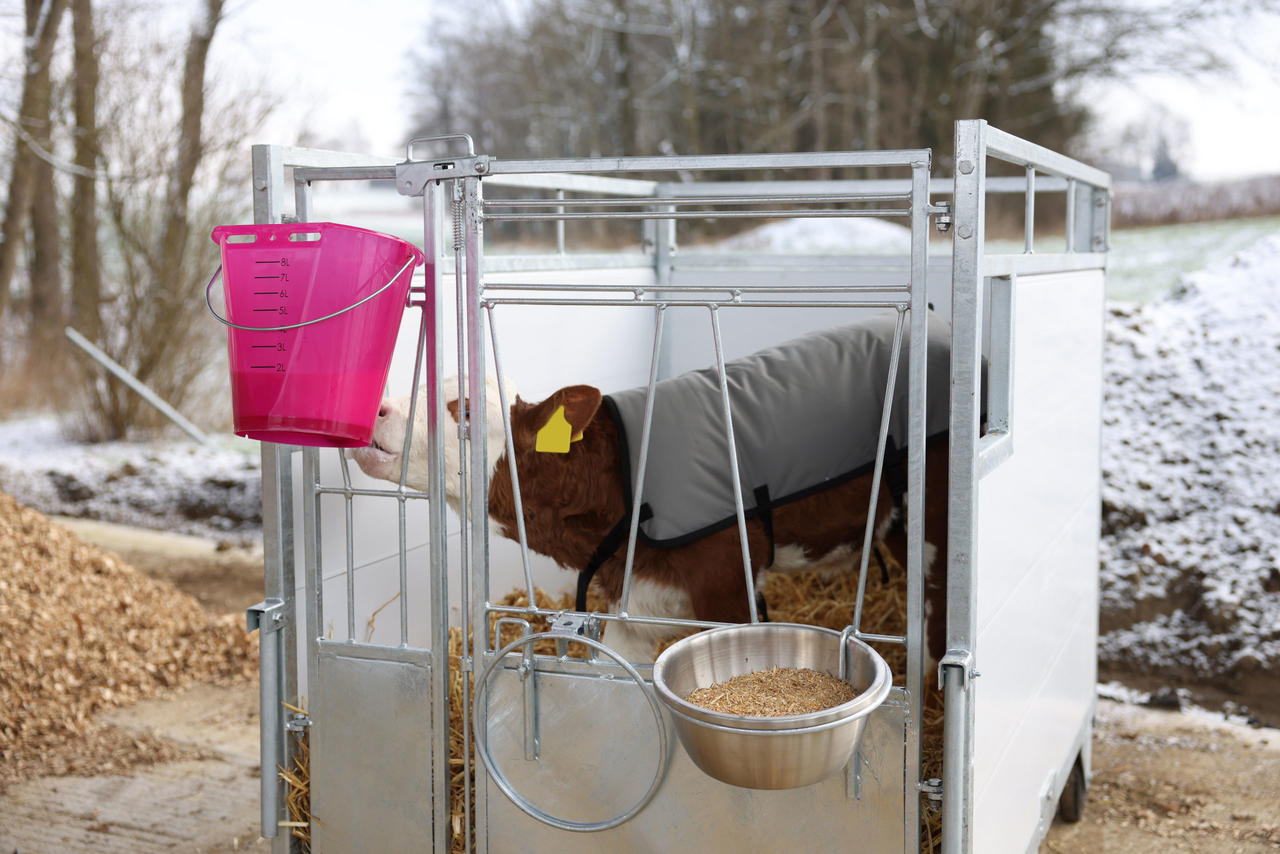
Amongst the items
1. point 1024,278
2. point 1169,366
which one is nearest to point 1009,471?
point 1024,278


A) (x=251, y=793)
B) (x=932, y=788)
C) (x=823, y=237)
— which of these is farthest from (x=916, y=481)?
(x=823, y=237)

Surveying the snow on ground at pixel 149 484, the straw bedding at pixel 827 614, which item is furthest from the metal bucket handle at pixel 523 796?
the snow on ground at pixel 149 484

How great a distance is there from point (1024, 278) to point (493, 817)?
1.51m

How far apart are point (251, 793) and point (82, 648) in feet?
4.29

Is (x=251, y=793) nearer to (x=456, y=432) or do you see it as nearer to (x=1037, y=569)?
(x=456, y=432)

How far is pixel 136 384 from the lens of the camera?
812cm

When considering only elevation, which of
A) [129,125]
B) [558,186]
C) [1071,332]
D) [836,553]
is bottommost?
[836,553]

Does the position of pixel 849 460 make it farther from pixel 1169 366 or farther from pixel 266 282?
pixel 1169 366

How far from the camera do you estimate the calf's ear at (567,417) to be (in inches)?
98.3

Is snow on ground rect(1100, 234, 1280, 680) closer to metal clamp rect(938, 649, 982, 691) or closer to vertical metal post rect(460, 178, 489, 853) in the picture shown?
metal clamp rect(938, 649, 982, 691)

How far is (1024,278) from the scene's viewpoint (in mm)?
2438

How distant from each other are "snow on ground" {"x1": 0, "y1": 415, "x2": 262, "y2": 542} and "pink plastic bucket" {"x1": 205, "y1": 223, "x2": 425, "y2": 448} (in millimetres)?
5291

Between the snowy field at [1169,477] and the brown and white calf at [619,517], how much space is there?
270 cm

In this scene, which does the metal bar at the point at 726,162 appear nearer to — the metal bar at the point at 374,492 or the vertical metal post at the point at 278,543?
the vertical metal post at the point at 278,543
